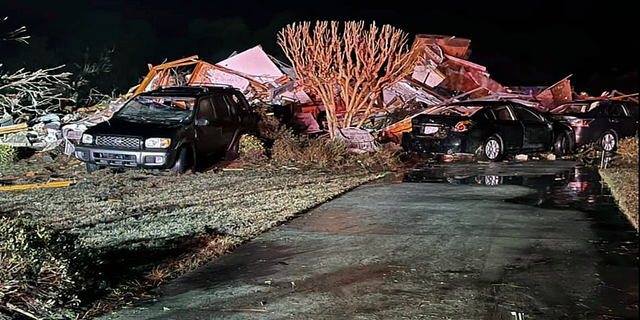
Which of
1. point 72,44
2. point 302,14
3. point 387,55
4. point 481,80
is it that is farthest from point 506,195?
point 72,44

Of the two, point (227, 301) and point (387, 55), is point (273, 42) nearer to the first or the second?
point (387, 55)

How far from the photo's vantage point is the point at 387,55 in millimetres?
17641

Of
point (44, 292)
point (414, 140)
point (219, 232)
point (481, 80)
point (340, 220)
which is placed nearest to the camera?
point (44, 292)

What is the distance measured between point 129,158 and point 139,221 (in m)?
4.44

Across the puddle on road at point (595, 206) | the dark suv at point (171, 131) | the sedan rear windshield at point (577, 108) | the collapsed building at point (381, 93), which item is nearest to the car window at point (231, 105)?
the dark suv at point (171, 131)

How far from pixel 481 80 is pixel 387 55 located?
6874 millimetres

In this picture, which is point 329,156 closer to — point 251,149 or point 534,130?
point 251,149

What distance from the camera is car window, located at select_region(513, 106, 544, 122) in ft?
56.1

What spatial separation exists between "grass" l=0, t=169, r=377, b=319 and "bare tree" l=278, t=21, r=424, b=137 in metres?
4.31

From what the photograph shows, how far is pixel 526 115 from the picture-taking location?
1725cm

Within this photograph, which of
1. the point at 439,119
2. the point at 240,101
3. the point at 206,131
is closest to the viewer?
the point at 206,131

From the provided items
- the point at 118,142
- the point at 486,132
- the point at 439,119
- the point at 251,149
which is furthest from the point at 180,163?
the point at 486,132

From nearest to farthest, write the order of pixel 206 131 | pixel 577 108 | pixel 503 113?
pixel 206 131, pixel 503 113, pixel 577 108

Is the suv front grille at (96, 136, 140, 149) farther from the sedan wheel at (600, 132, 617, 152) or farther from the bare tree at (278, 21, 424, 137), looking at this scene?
the sedan wheel at (600, 132, 617, 152)
